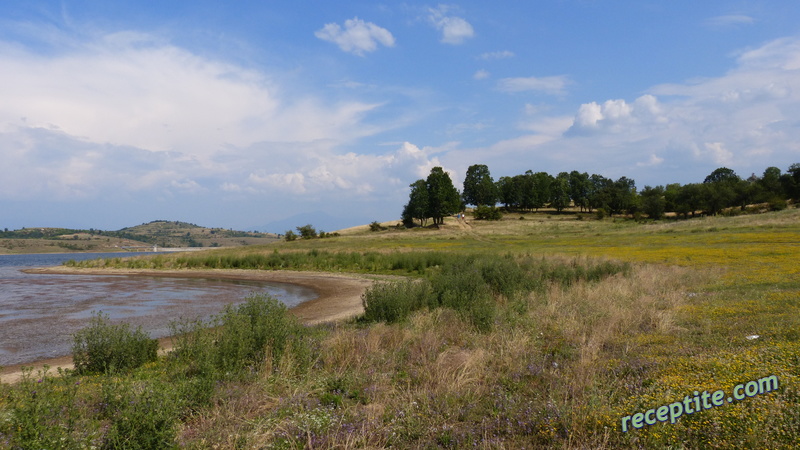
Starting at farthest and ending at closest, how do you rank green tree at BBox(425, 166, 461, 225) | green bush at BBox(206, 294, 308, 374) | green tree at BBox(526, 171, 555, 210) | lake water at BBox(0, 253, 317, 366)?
green tree at BBox(526, 171, 555, 210) → green tree at BBox(425, 166, 461, 225) → lake water at BBox(0, 253, 317, 366) → green bush at BBox(206, 294, 308, 374)

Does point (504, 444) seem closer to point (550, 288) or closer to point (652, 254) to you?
point (550, 288)

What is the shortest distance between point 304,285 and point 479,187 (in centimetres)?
9639

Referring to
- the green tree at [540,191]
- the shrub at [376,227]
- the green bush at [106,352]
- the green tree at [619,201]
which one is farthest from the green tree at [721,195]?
the green bush at [106,352]

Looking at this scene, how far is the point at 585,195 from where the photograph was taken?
125438mm

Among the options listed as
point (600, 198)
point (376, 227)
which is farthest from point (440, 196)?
point (600, 198)

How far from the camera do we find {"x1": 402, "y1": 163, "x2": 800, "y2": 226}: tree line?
91.2 m

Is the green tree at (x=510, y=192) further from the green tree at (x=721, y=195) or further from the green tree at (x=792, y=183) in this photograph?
the green tree at (x=792, y=183)

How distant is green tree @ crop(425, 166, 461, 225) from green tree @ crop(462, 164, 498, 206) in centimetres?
2391

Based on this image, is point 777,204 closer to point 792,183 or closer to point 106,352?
point 792,183

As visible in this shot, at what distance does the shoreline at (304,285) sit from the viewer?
40.8 ft

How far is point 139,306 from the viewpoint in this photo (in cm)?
2355

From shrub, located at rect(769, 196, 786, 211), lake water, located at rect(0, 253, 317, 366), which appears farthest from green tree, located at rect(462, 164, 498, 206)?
lake water, located at rect(0, 253, 317, 366)

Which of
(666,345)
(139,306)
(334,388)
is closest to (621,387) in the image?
(666,345)

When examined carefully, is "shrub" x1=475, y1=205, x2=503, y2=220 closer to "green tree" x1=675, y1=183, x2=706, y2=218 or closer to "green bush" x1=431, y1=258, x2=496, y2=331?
"green tree" x1=675, y1=183, x2=706, y2=218
